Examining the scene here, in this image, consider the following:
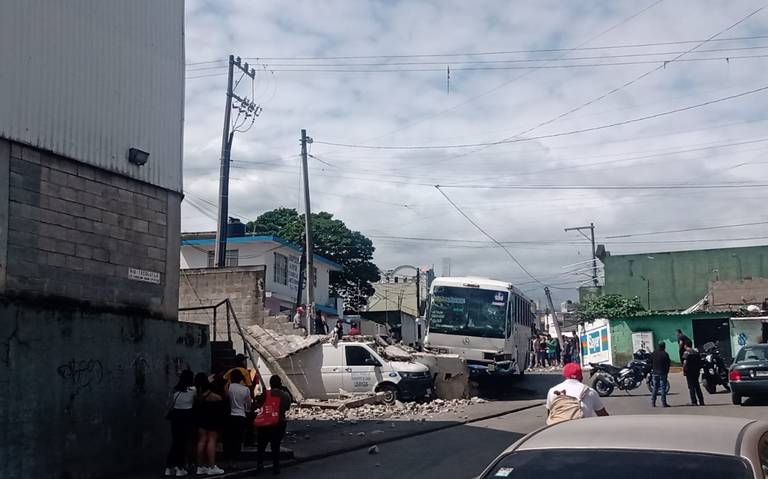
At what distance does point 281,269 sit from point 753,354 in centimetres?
2594

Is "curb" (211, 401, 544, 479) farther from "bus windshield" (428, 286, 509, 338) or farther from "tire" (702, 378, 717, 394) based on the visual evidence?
"tire" (702, 378, 717, 394)

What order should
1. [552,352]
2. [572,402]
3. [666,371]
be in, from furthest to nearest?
[552,352]
[666,371]
[572,402]

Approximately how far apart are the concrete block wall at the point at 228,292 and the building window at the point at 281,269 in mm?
13070

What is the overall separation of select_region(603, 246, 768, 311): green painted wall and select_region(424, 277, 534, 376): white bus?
27664mm

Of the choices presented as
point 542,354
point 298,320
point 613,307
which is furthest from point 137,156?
point 613,307

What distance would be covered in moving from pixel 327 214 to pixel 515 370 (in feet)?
123

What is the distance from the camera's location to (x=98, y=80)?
45.4 ft

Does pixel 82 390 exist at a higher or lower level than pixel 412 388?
higher

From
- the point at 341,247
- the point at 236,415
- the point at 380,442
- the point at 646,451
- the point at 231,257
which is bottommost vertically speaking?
the point at 380,442

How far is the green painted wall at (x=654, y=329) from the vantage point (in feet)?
124

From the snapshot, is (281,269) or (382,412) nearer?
(382,412)

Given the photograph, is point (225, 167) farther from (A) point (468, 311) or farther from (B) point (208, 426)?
(B) point (208, 426)

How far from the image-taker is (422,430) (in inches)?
687

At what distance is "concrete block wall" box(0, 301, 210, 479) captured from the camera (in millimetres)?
11000
